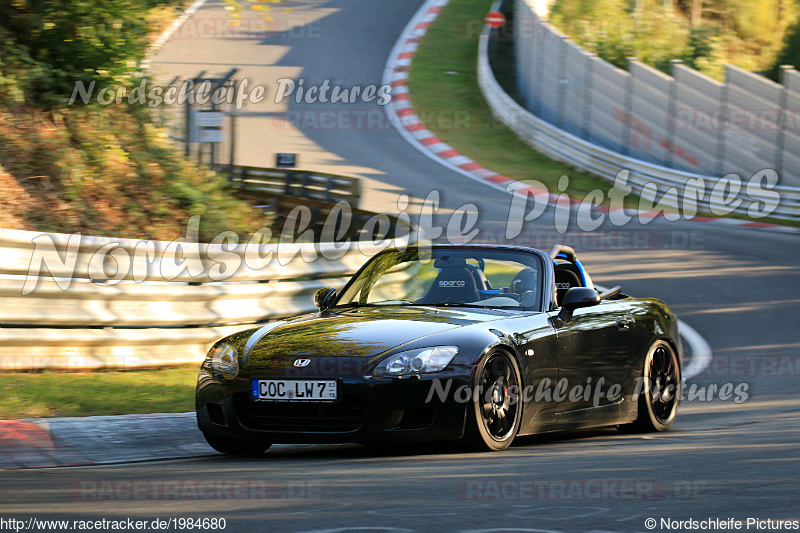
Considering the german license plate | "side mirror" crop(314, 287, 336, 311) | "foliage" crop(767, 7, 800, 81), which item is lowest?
"foliage" crop(767, 7, 800, 81)

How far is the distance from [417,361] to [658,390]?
2.69m

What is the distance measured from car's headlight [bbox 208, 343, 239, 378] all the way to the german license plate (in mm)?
233

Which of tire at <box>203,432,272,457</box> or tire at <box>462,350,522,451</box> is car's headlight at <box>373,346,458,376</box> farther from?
tire at <box>203,432,272,457</box>

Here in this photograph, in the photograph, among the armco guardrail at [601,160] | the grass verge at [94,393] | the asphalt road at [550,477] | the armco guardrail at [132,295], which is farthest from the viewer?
the armco guardrail at [601,160]

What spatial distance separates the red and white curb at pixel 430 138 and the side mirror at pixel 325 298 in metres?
15.2

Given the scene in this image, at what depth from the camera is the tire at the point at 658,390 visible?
25.9 feet

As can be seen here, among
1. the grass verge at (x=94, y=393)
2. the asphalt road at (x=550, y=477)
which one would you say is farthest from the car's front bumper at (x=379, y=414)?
the grass verge at (x=94, y=393)

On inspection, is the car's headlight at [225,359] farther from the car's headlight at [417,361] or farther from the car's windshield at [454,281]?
the car's windshield at [454,281]

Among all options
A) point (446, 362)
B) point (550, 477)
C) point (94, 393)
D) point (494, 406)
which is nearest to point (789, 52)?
point (94, 393)

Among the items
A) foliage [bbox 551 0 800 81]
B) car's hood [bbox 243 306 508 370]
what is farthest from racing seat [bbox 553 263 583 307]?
foliage [bbox 551 0 800 81]

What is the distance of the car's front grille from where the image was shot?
615 centimetres

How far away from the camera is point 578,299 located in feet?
23.2

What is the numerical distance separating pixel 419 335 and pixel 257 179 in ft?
50.1

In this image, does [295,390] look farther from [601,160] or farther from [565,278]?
[601,160]
